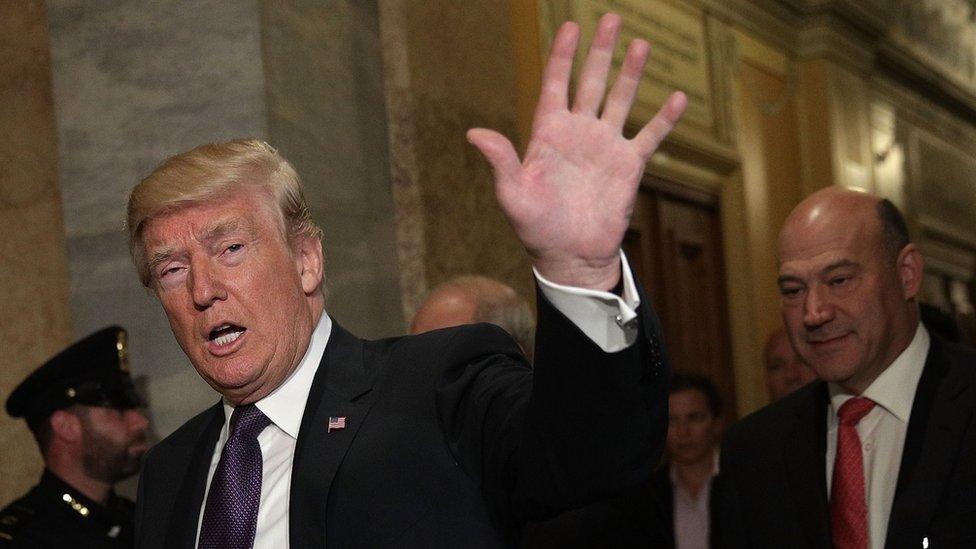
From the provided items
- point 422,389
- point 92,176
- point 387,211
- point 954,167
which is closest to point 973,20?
point 954,167

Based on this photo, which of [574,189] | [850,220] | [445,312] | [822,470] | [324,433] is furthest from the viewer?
[445,312]

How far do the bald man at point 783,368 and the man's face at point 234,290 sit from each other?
3.41 metres

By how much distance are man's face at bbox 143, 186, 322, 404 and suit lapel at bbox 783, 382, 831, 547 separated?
1390 mm

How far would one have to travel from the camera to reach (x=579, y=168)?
1.64 meters

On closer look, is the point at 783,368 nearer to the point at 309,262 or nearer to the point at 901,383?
the point at 901,383

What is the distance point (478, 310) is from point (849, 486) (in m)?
0.93

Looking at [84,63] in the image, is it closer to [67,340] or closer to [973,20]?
[67,340]

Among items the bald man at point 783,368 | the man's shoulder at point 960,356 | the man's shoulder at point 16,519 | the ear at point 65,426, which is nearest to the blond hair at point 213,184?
the man's shoulder at point 960,356

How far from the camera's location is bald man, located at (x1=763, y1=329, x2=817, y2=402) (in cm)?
529

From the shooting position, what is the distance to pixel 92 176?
162 inches

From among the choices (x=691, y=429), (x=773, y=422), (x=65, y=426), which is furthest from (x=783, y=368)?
(x=65, y=426)

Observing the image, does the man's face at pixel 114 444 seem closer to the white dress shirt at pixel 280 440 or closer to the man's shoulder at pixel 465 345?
the white dress shirt at pixel 280 440

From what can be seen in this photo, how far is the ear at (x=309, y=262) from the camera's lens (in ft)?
7.29

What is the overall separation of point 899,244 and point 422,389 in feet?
5.50
